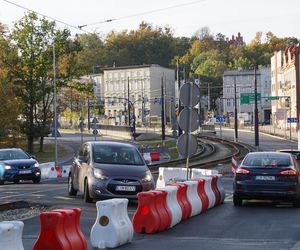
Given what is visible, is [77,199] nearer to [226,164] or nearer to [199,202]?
[199,202]

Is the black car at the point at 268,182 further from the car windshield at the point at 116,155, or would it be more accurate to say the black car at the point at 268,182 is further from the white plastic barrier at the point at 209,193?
the car windshield at the point at 116,155

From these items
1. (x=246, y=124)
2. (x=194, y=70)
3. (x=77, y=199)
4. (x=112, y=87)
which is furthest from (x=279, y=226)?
(x=194, y=70)

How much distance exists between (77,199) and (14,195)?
3.44 meters

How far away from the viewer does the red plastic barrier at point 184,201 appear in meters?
15.0

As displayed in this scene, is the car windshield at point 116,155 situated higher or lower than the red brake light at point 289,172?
higher

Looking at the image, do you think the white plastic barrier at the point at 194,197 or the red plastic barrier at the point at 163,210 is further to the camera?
the white plastic barrier at the point at 194,197

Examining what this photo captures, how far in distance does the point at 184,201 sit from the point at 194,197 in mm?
1006

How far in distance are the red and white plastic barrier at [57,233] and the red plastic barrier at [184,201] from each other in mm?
→ 5182

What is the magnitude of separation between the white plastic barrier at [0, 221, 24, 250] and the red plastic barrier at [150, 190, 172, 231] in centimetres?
492

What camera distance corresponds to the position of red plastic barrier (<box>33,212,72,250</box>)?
958 centimetres

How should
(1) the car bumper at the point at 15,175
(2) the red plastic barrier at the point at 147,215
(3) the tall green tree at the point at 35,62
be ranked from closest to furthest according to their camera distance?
(2) the red plastic barrier at the point at 147,215 < (1) the car bumper at the point at 15,175 < (3) the tall green tree at the point at 35,62

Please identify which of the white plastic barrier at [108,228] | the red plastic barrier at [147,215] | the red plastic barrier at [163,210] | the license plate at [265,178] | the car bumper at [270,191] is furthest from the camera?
the license plate at [265,178]

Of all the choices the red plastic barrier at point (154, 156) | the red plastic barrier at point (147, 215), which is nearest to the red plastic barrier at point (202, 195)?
the red plastic barrier at point (147, 215)

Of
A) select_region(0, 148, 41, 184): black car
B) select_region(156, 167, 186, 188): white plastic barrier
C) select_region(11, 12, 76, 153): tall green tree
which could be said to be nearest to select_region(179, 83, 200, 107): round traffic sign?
select_region(156, 167, 186, 188): white plastic barrier
